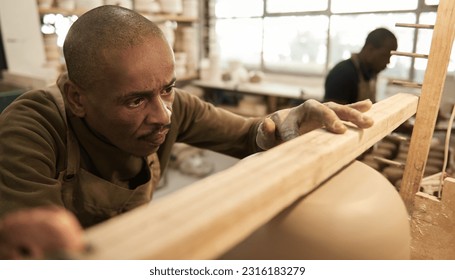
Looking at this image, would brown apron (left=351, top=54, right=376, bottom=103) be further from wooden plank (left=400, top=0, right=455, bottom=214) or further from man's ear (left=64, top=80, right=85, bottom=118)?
man's ear (left=64, top=80, right=85, bottom=118)

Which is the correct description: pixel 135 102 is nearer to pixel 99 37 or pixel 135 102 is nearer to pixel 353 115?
pixel 99 37

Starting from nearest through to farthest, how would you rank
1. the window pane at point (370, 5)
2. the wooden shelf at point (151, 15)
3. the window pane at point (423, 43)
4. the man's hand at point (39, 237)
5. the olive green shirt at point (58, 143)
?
the man's hand at point (39, 237) → the olive green shirt at point (58, 143) → the wooden shelf at point (151, 15) → the window pane at point (423, 43) → the window pane at point (370, 5)

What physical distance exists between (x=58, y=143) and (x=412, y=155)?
100 centimetres

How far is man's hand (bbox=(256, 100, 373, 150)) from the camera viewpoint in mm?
742

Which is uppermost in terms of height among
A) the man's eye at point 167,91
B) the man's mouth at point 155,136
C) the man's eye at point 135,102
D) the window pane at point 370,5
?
the window pane at point 370,5

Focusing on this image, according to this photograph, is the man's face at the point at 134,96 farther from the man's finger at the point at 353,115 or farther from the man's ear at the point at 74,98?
the man's finger at the point at 353,115

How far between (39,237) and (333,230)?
51 cm

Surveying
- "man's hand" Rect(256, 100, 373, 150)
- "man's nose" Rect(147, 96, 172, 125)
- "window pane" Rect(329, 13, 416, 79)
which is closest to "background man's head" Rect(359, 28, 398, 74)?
"window pane" Rect(329, 13, 416, 79)

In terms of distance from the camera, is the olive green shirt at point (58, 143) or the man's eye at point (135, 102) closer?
the olive green shirt at point (58, 143)

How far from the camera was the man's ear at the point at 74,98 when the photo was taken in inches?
41.4

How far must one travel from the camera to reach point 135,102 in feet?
3.27

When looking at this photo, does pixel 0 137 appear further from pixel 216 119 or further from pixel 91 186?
pixel 216 119

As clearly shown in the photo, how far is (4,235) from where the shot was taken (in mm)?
321

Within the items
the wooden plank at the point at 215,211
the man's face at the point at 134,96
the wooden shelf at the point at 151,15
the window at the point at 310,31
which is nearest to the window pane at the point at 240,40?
the window at the point at 310,31
